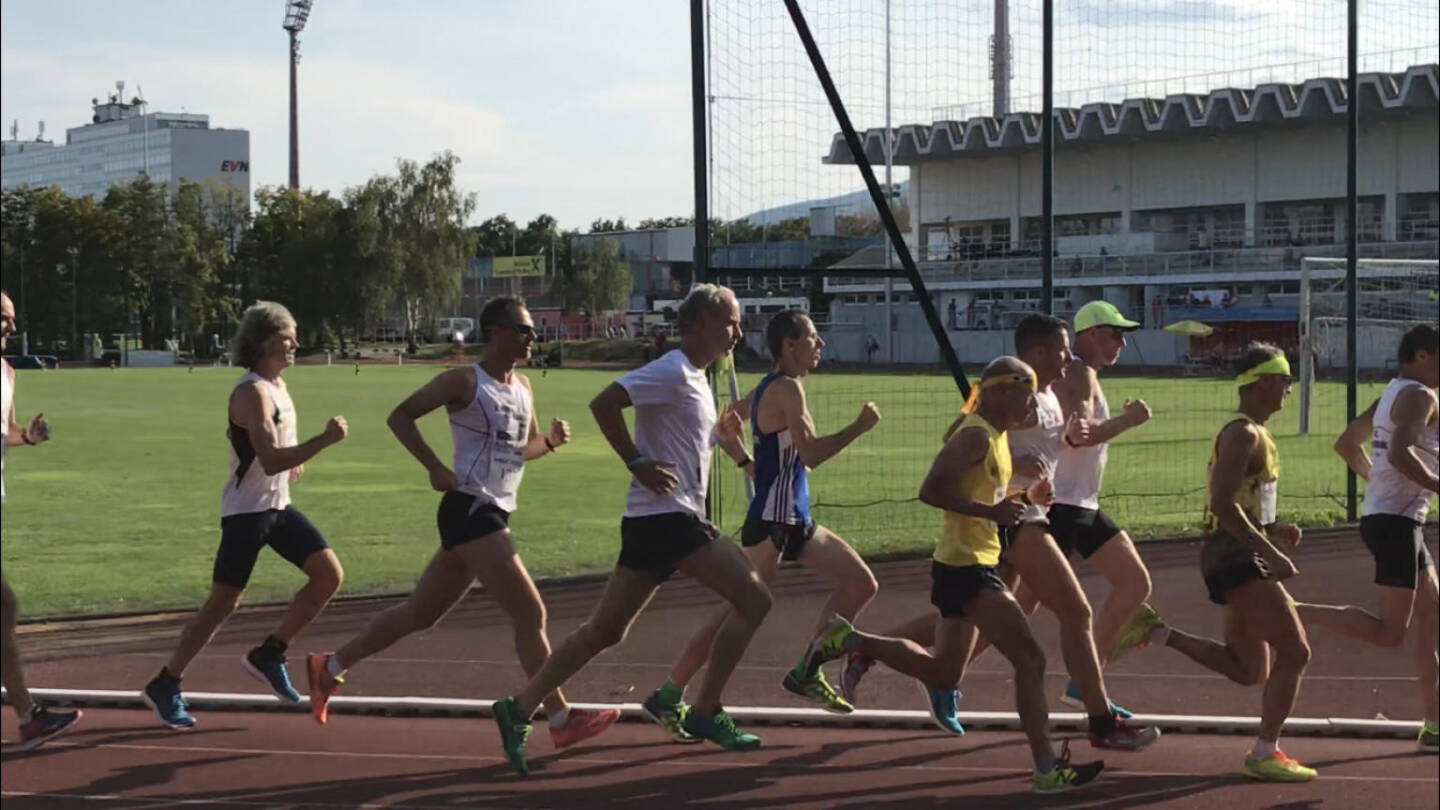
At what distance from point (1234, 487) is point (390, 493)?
556 inches

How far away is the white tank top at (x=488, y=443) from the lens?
21.6ft

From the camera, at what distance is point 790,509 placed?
23.7 feet

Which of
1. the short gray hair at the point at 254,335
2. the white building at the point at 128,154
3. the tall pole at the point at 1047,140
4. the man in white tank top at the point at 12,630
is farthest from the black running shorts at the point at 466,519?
the white building at the point at 128,154

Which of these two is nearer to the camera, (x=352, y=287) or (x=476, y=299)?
(x=352, y=287)

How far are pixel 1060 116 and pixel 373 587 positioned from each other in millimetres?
7120

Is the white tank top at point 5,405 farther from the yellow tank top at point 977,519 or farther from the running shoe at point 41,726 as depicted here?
the yellow tank top at point 977,519

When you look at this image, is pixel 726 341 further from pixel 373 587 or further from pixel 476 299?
pixel 476 299

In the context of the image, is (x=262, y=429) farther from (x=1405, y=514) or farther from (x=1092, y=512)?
(x=1405, y=514)

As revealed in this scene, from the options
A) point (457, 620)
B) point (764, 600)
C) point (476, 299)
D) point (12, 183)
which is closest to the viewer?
point (764, 600)

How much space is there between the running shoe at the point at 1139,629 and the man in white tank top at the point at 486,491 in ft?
7.52

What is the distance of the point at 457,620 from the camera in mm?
10094

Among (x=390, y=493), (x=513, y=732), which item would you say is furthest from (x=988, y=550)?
(x=390, y=493)

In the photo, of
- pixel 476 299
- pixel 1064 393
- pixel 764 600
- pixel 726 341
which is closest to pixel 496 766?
pixel 764 600

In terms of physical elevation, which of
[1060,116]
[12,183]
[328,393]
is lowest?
[328,393]
